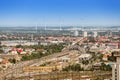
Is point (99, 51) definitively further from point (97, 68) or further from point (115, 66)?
point (115, 66)

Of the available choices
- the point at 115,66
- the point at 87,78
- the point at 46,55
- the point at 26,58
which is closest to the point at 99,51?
the point at 46,55

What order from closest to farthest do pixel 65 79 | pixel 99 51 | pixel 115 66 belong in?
pixel 115 66 → pixel 65 79 → pixel 99 51

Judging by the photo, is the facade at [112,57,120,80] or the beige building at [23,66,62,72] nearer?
the facade at [112,57,120,80]

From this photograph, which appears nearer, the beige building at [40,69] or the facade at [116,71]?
the facade at [116,71]

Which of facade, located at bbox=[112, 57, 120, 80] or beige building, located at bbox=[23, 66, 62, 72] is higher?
facade, located at bbox=[112, 57, 120, 80]

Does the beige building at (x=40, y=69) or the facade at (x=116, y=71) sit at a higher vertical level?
the facade at (x=116, y=71)

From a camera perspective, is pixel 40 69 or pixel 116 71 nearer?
pixel 116 71

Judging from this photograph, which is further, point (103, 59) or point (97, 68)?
point (103, 59)

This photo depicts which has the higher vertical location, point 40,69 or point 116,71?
point 116,71

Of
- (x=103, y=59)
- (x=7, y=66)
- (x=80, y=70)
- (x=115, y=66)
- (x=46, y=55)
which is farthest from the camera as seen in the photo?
(x=46, y=55)

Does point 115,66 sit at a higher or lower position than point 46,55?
higher
